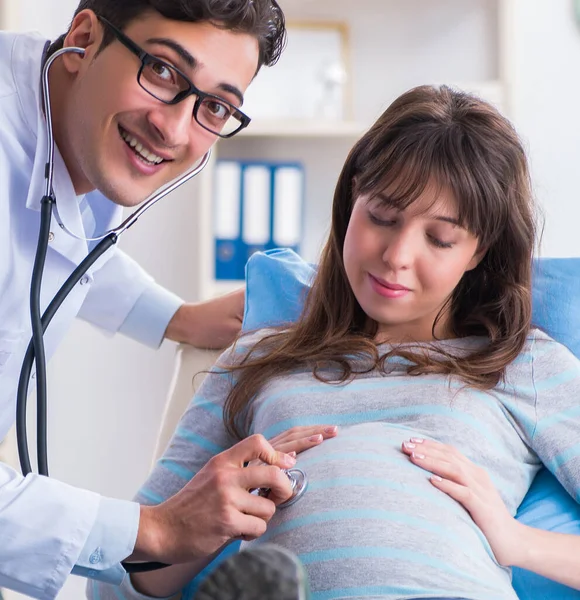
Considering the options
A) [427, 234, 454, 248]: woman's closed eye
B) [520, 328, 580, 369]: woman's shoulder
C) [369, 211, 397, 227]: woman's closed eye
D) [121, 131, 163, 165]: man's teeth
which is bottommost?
[520, 328, 580, 369]: woman's shoulder

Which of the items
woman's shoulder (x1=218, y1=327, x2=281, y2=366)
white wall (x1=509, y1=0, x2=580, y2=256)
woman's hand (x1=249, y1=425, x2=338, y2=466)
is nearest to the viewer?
woman's hand (x1=249, y1=425, x2=338, y2=466)

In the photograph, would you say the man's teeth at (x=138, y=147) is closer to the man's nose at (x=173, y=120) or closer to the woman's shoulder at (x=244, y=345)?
the man's nose at (x=173, y=120)

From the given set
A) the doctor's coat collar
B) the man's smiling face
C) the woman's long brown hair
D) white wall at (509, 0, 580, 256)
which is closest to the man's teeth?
the man's smiling face

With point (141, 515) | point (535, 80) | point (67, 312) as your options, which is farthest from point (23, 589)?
point (535, 80)

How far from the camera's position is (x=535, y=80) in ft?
8.50

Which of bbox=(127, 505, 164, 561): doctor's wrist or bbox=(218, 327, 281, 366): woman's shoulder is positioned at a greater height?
bbox=(218, 327, 281, 366): woman's shoulder

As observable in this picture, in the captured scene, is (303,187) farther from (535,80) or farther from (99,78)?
(99,78)

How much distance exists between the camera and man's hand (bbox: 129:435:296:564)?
3.20ft

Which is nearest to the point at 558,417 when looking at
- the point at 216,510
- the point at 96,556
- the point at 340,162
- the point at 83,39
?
the point at 216,510

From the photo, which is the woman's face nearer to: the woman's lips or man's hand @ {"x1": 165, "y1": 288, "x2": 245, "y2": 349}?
the woman's lips

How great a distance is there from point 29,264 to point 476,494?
707 millimetres

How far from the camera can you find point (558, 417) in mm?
1153

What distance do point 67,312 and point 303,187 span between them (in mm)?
1388

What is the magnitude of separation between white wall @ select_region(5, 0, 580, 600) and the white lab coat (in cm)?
132
